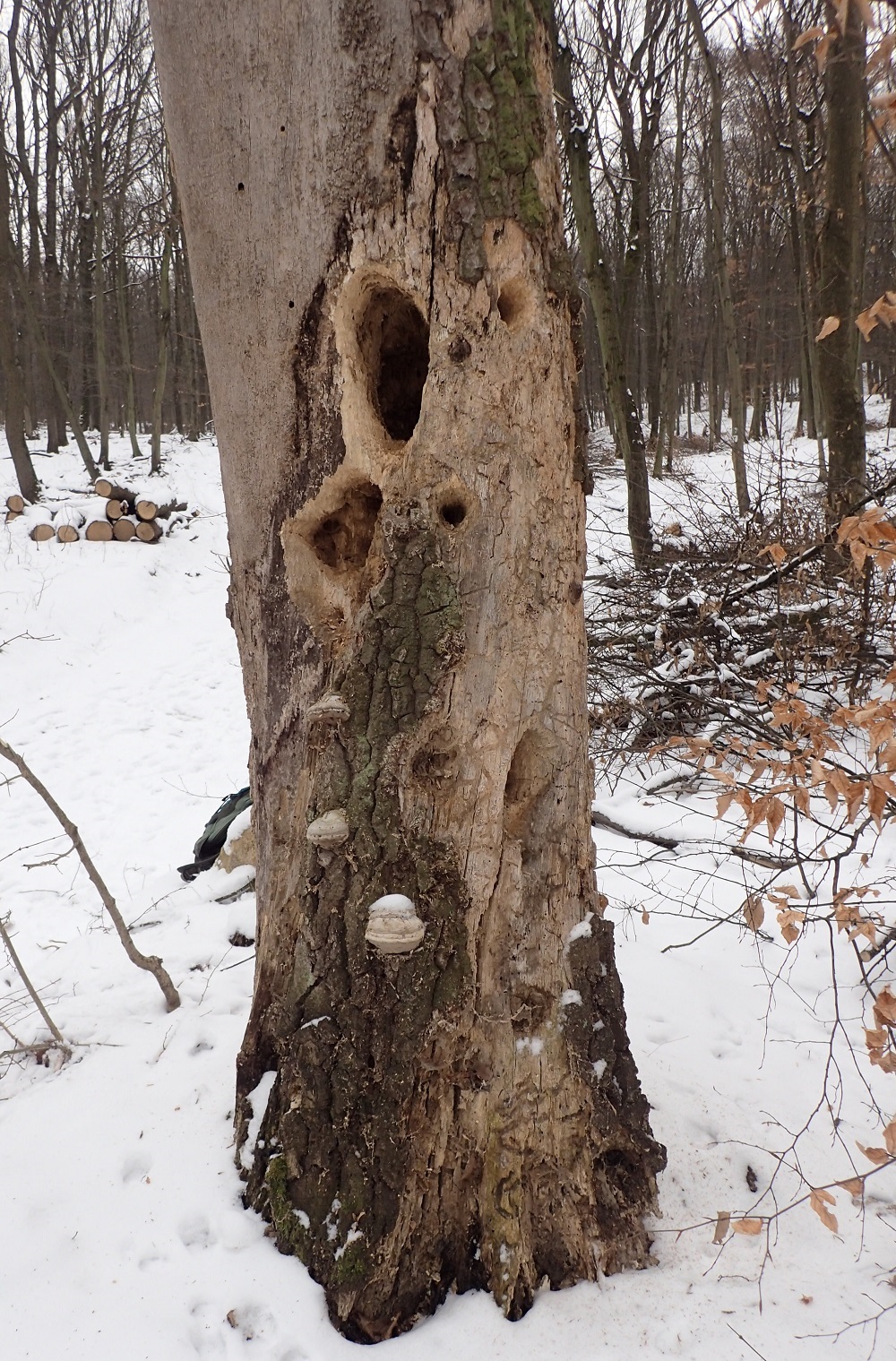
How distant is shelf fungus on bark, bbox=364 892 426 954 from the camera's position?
5.55 ft

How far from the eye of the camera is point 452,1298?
183 cm

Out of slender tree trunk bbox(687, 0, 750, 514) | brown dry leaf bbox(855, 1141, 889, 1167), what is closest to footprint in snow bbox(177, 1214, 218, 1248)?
brown dry leaf bbox(855, 1141, 889, 1167)

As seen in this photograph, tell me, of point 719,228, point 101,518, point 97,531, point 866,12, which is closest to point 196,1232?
point 866,12

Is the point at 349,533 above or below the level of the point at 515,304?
below

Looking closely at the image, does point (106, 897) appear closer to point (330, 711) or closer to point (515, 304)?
point (330, 711)

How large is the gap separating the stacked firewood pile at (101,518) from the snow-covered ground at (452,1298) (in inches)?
384

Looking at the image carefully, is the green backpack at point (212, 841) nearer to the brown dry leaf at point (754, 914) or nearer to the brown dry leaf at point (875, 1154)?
the brown dry leaf at point (754, 914)

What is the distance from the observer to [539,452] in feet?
5.77

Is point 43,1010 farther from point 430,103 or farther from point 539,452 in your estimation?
point 430,103

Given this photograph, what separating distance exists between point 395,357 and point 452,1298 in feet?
7.21

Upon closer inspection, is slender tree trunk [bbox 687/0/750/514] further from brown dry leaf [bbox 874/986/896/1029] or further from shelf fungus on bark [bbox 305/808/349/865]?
shelf fungus on bark [bbox 305/808/349/865]

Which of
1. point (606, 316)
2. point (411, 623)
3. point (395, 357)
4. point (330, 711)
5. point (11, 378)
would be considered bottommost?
point (330, 711)

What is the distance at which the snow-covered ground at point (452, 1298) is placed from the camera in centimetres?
175

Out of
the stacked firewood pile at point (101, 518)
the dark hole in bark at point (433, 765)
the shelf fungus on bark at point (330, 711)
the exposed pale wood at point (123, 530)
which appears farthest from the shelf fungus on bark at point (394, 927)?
the exposed pale wood at point (123, 530)
